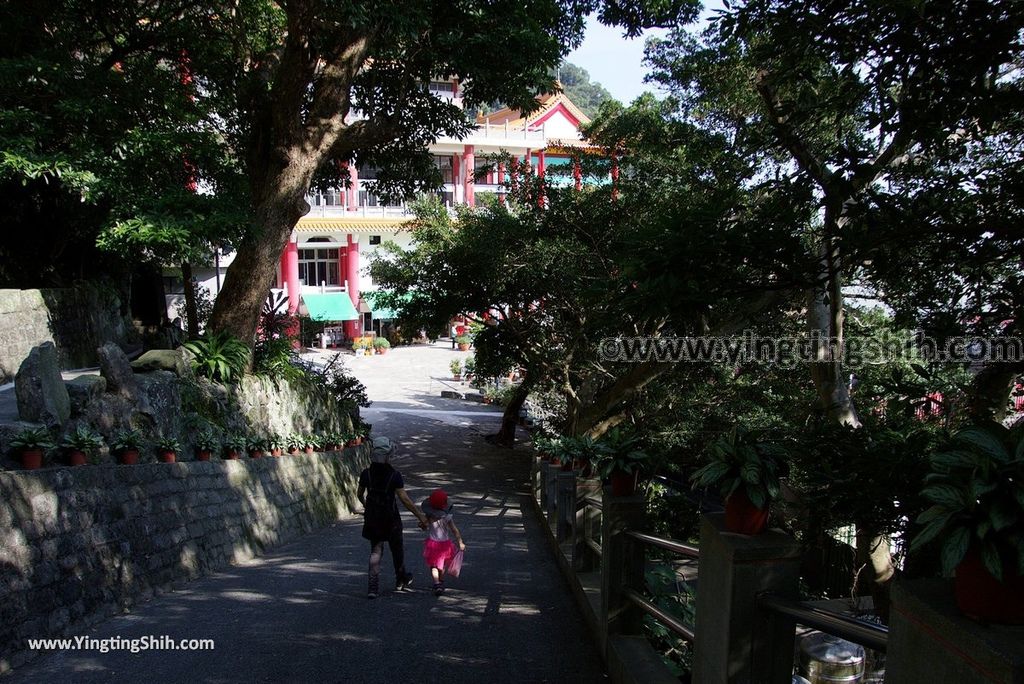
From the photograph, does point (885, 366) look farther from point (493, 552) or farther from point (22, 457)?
point (22, 457)

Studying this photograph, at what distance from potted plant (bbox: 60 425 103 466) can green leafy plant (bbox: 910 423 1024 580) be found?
18.4ft

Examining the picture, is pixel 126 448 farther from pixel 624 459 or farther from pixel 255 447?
pixel 624 459

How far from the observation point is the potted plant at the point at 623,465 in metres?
4.22

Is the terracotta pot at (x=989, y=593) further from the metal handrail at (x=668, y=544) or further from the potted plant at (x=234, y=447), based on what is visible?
the potted plant at (x=234, y=447)

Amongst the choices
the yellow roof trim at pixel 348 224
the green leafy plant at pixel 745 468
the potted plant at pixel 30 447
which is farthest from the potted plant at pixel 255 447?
the yellow roof trim at pixel 348 224

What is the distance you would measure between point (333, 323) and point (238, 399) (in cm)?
2851

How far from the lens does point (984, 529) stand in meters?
1.69

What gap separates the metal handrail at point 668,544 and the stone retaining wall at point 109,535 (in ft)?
11.5

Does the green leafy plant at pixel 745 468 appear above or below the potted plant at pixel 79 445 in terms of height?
above

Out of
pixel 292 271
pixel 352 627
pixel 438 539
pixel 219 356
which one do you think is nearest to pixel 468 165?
pixel 292 271

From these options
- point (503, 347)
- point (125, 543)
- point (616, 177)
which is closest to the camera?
point (125, 543)

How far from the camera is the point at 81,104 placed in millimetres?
Answer: 8742

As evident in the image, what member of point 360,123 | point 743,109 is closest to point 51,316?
point 360,123

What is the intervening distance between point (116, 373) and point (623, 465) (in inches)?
225
